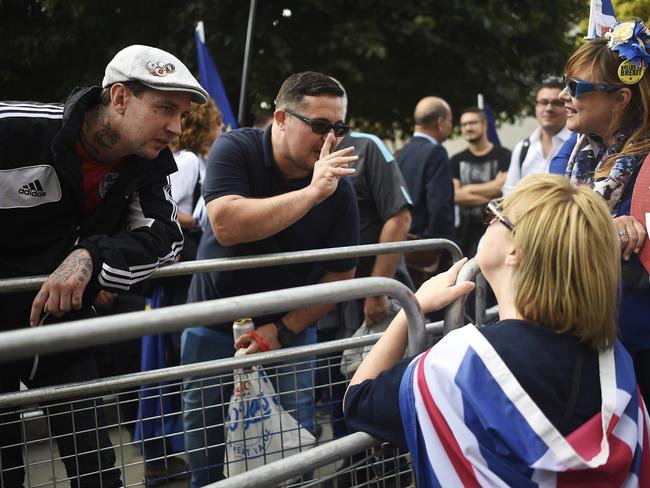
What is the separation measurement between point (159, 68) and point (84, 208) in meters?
0.56

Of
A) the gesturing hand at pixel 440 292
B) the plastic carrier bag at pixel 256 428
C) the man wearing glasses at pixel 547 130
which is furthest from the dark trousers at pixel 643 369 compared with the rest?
the man wearing glasses at pixel 547 130

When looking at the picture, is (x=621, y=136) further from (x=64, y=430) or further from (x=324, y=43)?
(x=324, y=43)

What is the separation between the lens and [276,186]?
3.40 m

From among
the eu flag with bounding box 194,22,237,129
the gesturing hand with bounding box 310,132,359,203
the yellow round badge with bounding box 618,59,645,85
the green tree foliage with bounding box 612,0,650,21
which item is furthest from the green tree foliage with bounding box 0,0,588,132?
the yellow round badge with bounding box 618,59,645,85

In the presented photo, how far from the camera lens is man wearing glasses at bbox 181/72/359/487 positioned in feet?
10.3

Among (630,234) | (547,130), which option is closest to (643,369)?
(630,234)

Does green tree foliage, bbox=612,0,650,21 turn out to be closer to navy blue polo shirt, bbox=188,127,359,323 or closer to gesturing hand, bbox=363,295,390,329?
gesturing hand, bbox=363,295,390,329

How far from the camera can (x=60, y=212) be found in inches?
105

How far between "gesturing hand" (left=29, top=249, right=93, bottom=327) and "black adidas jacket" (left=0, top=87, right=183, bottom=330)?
2.9 inches

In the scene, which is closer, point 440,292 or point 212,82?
point 440,292

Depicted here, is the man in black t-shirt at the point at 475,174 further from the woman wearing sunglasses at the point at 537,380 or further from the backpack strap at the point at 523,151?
the woman wearing sunglasses at the point at 537,380

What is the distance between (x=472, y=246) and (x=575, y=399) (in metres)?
5.40

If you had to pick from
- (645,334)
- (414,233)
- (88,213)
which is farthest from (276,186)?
(414,233)

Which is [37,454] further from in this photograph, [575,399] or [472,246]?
[472,246]
